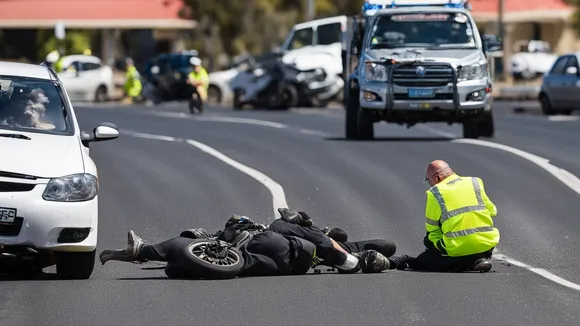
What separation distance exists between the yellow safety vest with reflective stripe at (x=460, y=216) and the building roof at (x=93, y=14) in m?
61.5

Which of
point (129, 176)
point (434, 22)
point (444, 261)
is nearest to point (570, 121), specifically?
point (434, 22)

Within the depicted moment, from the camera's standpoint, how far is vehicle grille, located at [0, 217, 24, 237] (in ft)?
40.4

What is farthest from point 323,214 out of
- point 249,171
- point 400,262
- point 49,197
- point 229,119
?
point 229,119

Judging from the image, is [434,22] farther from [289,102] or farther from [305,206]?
[289,102]

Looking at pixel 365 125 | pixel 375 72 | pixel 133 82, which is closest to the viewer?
pixel 375 72

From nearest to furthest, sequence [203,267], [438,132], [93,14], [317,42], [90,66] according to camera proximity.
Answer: [203,267] < [438,132] < [317,42] < [90,66] < [93,14]

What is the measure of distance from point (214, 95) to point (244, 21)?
24841 mm

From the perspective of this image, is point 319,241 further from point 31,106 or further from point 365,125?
point 365,125

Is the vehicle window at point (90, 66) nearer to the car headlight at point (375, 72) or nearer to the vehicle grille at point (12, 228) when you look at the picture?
the car headlight at point (375, 72)

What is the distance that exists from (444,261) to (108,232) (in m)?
4.85

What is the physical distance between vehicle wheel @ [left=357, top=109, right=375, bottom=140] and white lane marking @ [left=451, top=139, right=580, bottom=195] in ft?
4.68

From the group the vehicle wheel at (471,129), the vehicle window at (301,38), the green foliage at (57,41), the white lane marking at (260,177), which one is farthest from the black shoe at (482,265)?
the green foliage at (57,41)

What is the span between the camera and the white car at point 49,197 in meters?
12.3

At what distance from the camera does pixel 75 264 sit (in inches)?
509
